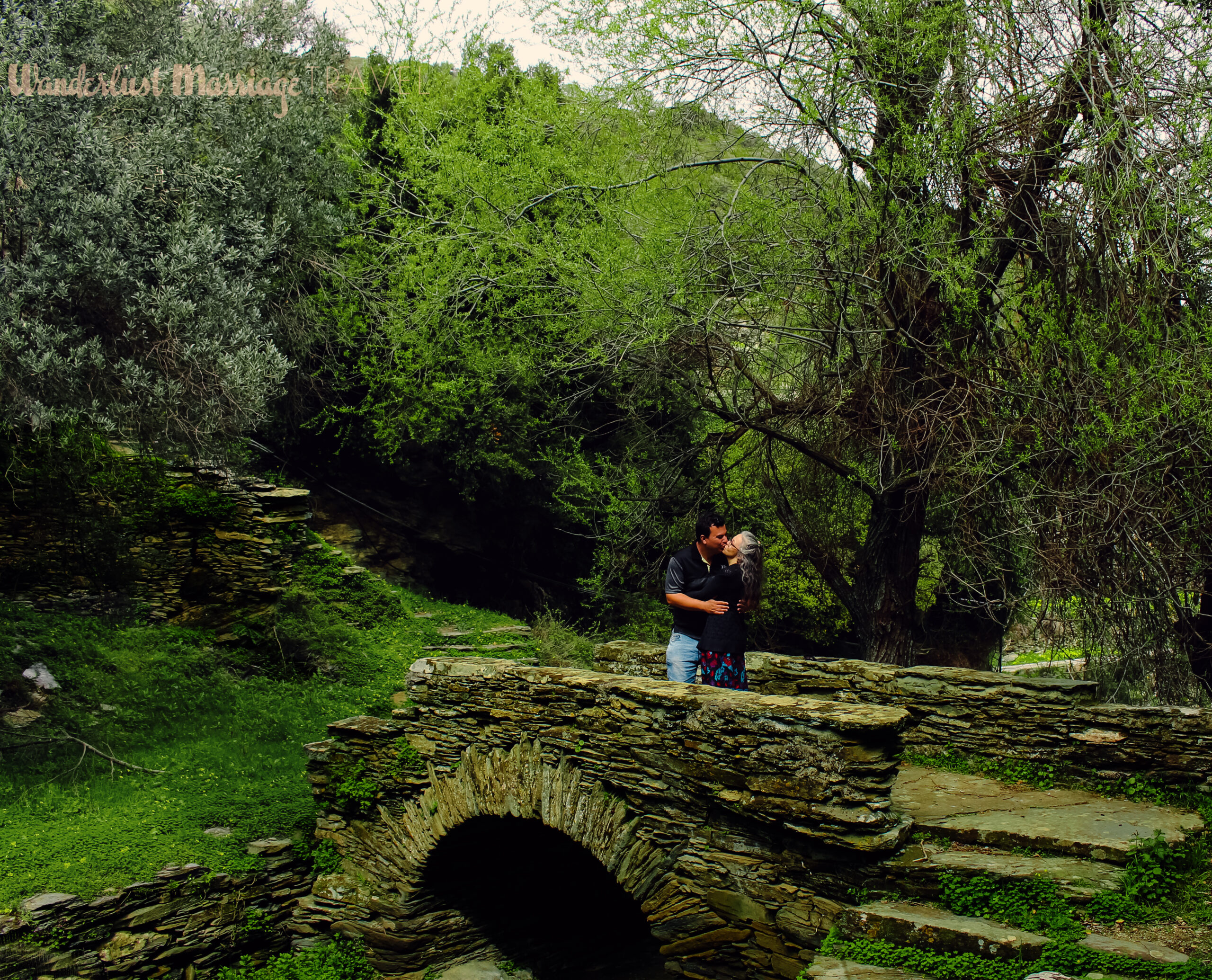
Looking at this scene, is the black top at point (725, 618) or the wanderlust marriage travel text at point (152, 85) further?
the wanderlust marriage travel text at point (152, 85)

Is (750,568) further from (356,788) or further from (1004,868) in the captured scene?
(356,788)

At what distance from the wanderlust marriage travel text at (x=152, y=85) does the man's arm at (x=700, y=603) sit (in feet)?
31.4

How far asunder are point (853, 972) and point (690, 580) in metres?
2.76

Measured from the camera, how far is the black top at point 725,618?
628 centimetres

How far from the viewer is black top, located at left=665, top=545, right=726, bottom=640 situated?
6.50m

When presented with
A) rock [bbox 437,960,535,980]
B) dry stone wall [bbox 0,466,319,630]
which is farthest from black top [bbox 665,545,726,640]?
dry stone wall [bbox 0,466,319,630]

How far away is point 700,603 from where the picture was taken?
636cm

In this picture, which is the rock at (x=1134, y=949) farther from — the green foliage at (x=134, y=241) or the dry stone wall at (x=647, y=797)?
the green foliage at (x=134, y=241)

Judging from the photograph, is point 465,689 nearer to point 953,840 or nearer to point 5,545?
point 953,840

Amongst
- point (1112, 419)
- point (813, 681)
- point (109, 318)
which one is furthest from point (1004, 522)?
point (109, 318)

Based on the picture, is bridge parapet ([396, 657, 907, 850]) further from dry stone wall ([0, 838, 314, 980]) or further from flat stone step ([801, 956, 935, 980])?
dry stone wall ([0, 838, 314, 980])

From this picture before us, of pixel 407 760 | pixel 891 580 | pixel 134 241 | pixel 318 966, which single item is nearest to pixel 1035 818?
pixel 891 580

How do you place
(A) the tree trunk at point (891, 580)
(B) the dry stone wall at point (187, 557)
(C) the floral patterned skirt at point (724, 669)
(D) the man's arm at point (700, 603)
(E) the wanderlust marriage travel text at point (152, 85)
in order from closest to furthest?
(D) the man's arm at point (700, 603) < (C) the floral patterned skirt at point (724, 669) < (A) the tree trunk at point (891, 580) < (E) the wanderlust marriage travel text at point (152, 85) < (B) the dry stone wall at point (187, 557)

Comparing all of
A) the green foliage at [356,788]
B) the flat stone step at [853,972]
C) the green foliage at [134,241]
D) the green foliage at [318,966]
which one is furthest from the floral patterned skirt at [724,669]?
the green foliage at [134,241]
